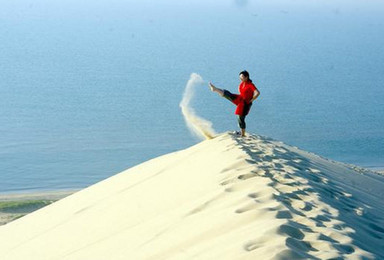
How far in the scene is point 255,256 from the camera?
6191mm

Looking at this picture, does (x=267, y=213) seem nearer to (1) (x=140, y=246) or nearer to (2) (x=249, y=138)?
(1) (x=140, y=246)

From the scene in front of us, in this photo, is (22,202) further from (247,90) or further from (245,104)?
(247,90)

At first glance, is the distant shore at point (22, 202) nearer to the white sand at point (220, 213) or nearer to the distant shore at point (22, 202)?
the distant shore at point (22, 202)

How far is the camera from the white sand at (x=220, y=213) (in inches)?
271

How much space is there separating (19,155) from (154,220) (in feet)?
78.6

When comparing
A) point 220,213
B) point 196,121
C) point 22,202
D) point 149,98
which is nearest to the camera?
point 220,213

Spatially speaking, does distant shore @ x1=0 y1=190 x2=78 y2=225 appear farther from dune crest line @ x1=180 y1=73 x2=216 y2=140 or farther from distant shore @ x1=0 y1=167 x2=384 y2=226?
dune crest line @ x1=180 y1=73 x2=216 y2=140

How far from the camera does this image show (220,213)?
26.3 feet

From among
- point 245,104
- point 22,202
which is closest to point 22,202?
point 22,202

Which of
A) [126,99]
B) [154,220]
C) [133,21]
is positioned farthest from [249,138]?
[133,21]

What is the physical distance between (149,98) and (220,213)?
39.8m

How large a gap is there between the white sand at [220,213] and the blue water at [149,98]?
1587 cm

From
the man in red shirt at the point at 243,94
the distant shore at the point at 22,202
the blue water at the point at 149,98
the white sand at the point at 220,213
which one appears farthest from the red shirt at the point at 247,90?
the blue water at the point at 149,98

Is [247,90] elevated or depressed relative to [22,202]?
depressed
